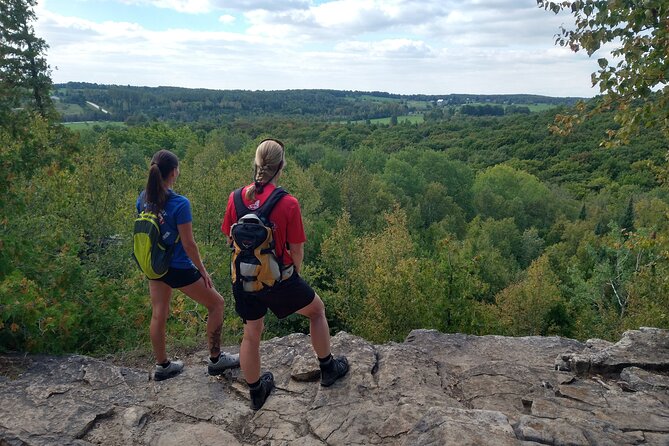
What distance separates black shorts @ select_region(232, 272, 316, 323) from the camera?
4.00 m

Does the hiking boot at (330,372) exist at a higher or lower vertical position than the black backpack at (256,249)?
lower

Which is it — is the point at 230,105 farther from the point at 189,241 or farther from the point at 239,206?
the point at 239,206

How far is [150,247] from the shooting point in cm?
420

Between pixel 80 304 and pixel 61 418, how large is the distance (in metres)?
2.65

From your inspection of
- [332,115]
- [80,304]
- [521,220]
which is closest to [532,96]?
[332,115]

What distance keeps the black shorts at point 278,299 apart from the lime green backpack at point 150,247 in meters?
0.68

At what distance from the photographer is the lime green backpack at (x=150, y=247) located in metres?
4.16

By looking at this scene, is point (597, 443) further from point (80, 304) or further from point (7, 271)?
point (80, 304)

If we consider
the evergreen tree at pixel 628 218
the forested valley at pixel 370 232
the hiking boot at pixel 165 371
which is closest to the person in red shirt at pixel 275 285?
the hiking boot at pixel 165 371

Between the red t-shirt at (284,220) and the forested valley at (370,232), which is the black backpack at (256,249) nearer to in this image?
the red t-shirt at (284,220)

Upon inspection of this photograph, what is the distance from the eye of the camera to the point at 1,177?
554 centimetres

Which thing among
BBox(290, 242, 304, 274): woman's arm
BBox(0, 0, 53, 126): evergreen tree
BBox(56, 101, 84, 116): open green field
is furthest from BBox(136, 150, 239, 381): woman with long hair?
BBox(56, 101, 84, 116): open green field

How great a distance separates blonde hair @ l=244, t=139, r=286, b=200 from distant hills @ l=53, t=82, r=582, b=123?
95.0 metres

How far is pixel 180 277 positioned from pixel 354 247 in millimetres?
17315
